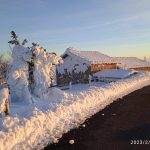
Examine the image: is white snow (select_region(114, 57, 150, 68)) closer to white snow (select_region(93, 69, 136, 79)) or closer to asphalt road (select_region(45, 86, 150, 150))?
white snow (select_region(93, 69, 136, 79))

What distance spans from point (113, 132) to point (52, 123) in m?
2.48

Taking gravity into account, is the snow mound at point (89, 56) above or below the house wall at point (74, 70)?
above

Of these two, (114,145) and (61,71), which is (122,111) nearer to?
(114,145)

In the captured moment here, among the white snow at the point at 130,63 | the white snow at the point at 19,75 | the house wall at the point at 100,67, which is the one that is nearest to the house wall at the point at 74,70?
the house wall at the point at 100,67

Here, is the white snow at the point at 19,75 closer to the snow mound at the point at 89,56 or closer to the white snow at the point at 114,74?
the white snow at the point at 114,74

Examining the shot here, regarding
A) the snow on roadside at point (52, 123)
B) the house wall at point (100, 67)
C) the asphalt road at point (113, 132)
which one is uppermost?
the house wall at point (100, 67)

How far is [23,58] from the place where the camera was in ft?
73.2

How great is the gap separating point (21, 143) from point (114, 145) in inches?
119

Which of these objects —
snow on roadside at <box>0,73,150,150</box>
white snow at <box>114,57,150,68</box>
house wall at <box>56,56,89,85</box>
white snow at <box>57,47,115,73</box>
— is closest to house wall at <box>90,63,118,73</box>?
white snow at <box>57,47,115,73</box>

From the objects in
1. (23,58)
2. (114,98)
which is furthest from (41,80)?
(114,98)

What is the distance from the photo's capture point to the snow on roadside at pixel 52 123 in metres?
11.2

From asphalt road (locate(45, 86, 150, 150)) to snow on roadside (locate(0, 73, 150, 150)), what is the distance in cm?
43

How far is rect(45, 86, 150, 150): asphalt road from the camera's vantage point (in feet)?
37.4

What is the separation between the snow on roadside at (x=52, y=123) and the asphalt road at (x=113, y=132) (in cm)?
43
